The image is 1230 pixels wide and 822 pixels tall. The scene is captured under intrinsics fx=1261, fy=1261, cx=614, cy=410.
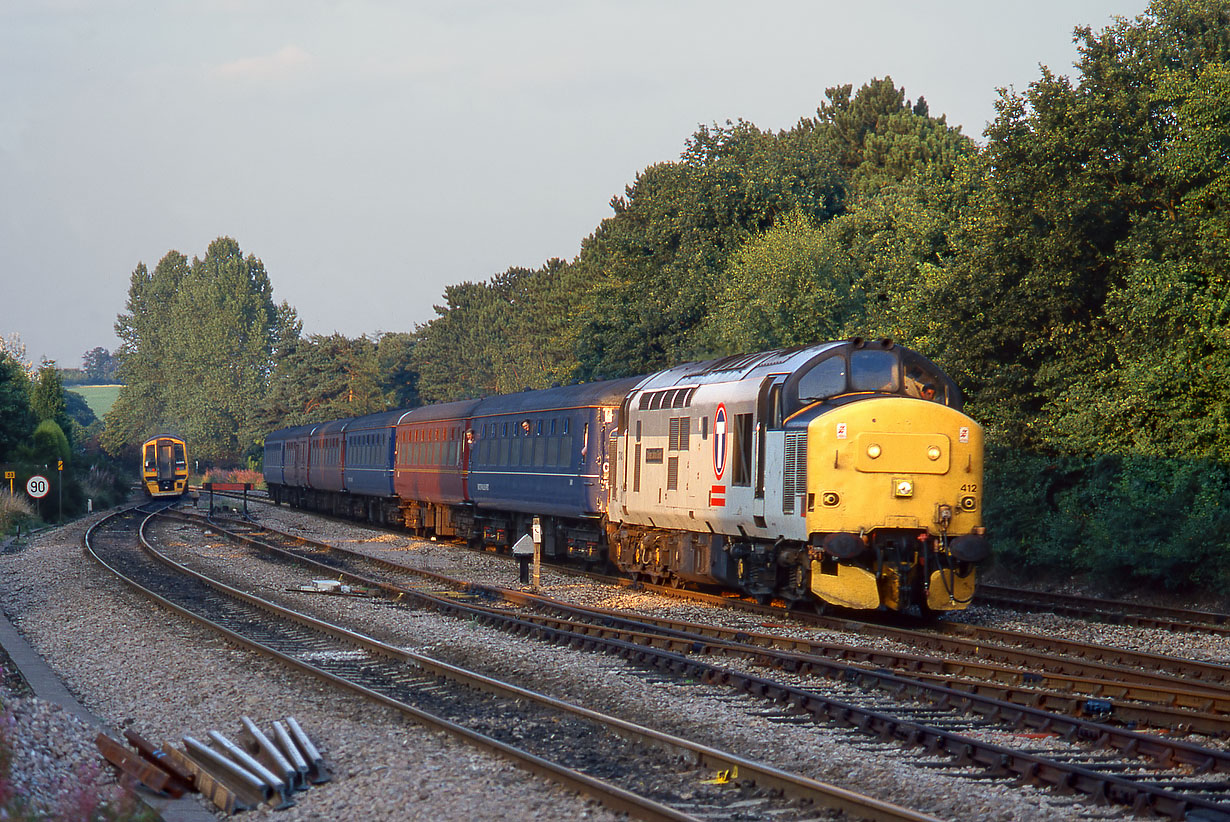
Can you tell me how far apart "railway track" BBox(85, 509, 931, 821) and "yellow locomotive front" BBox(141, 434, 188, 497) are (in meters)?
49.9

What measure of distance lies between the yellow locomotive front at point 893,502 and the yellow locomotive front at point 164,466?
5485 cm

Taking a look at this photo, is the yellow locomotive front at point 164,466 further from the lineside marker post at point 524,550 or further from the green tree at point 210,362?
the lineside marker post at point 524,550

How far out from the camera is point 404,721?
10.3m

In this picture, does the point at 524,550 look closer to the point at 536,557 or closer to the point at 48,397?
the point at 536,557

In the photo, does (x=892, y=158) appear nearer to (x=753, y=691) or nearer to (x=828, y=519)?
(x=828, y=519)

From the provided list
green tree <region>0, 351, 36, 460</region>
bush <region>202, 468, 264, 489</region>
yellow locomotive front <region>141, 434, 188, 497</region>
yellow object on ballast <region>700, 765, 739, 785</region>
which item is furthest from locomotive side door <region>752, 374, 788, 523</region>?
bush <region>202, 468, 264, 489</region>

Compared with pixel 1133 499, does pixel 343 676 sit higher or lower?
lower

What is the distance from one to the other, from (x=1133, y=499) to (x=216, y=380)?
9782 centimetres

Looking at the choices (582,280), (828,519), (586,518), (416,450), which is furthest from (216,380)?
(828,519)

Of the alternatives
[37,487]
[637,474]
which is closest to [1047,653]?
[637,474]

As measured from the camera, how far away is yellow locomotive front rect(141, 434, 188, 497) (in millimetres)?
64062

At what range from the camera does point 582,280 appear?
69.6 metres

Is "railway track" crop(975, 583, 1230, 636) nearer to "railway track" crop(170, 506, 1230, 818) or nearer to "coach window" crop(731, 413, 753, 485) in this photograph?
"coach window" crop(731, 413, 753, 485)

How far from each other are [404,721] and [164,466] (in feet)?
190
